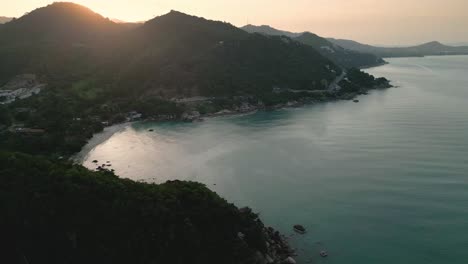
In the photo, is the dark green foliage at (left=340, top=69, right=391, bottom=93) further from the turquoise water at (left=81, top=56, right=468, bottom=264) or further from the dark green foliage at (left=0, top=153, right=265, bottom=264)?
the dark green foliage at (left=0, top=153, right=265, bottom=264)

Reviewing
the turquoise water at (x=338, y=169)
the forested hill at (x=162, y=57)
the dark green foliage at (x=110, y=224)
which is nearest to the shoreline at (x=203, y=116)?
the turquoise water at (x=338, y=169)

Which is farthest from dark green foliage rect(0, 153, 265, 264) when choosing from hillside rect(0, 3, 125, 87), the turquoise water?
hillside rect(0, 3, 125, 87)

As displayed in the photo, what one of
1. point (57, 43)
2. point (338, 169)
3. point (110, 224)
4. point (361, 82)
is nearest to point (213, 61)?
point (361, 82)

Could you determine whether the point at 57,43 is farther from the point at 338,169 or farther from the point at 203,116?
the point at 338,169

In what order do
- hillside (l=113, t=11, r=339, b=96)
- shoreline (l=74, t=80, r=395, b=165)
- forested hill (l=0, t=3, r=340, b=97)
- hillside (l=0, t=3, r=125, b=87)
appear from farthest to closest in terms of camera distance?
hillside (l=0, t=3, r=125, b=87) → forested hill (l=0, t=3, r=340, b=97) → hillside (l=113, t=11, r=339, b=96) → shoreline (l=74, t=80, r=395, b=165)

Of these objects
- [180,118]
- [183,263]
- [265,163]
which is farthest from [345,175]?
[180,118]

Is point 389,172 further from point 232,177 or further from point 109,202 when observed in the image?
point 109,202
